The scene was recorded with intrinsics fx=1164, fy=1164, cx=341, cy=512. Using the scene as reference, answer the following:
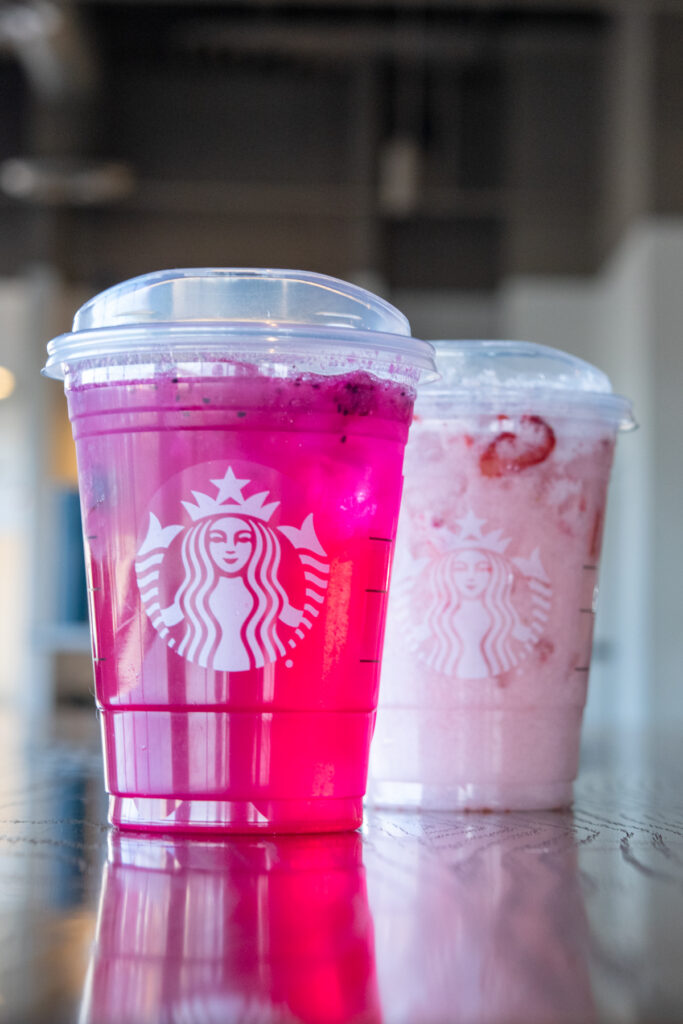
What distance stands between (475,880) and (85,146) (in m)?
4.76

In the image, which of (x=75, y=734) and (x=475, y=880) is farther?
(x=75, y=734)

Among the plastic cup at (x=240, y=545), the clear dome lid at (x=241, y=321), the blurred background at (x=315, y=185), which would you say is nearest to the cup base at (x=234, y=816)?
the plastic cup at (x=240, y=545)

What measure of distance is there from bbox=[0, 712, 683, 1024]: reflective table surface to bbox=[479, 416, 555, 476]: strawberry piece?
22 cm

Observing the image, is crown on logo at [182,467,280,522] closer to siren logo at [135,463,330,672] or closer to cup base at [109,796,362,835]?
siren logo at [135,463,330,672]

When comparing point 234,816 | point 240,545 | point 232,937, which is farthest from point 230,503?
point 232,937

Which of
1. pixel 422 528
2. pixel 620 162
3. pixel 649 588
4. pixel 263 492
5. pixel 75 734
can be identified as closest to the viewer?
pixel 263 492

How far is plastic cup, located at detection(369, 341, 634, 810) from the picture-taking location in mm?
711

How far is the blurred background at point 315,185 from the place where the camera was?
4.59m

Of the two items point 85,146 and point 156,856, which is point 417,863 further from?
point 85,146

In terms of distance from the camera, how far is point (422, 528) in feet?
2.35

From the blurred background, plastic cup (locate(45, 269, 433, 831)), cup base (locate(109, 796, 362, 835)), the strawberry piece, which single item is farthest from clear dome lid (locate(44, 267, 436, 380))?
the blurred background

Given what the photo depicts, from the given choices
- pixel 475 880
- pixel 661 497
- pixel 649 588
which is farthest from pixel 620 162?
pixel 475 880

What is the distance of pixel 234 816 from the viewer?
58 cm

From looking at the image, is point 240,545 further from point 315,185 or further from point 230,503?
point 315,185
